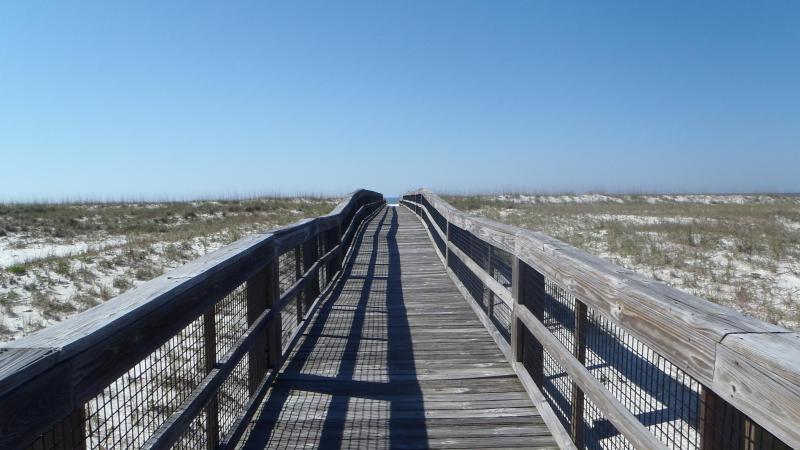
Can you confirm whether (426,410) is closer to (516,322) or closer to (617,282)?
(516,322)

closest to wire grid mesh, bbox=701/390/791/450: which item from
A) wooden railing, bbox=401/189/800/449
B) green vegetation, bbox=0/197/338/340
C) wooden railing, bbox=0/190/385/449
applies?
wooden railing, bbox=401/189/800/449

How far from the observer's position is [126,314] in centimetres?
168

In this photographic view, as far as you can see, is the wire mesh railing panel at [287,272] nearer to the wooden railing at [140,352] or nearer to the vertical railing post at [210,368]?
the wooden railing at [140,352]

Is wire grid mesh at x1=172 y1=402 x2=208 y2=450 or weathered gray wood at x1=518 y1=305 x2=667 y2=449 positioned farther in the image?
wire grid mesh at x1=172 y1=402 x2=208 y2=450

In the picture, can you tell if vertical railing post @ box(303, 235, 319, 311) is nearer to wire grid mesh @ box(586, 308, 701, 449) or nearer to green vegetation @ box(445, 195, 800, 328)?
wire grid mesh @ box(586, 308, 701, 449)

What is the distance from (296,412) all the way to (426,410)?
32.0 inches

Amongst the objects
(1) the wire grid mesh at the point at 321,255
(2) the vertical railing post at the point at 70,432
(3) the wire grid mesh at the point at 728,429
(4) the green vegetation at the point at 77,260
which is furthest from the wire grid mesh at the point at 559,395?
(4) the green vegetation at the point at 77,260

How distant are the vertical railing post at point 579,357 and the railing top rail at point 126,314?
5.80ft

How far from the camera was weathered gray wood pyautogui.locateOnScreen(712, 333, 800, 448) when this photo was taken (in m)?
1.10

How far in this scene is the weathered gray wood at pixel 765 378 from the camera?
1.10 meters

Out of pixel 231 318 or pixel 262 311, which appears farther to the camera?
pixel 231 318

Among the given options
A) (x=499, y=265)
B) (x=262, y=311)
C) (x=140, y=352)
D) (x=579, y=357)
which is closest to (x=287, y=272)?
(x=499, y=265)

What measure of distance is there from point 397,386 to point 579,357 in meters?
1.54

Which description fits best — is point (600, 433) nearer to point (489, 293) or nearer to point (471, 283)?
point (489, 293)
